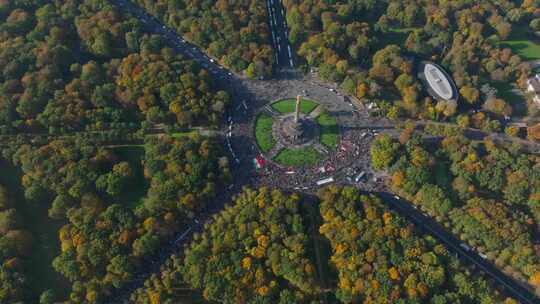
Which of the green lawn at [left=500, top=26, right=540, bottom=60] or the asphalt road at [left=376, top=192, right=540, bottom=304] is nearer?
the asphalt road at [left=376, top=192, right=540, bottom=304]

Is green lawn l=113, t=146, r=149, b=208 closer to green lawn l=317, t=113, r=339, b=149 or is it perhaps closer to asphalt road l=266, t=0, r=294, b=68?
green lawn l=317, t=113, r=339, b=149

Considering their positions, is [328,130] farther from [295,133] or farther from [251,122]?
[251,122]

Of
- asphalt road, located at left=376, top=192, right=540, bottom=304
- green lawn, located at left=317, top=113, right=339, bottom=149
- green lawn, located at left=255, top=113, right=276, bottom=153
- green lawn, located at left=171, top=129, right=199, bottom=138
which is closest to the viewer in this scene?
asphalt road, located at left=376, top=192, right=540, bottom=304

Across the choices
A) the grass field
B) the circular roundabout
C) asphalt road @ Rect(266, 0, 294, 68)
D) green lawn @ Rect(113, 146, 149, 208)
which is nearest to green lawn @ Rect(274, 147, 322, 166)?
the circular roundabout

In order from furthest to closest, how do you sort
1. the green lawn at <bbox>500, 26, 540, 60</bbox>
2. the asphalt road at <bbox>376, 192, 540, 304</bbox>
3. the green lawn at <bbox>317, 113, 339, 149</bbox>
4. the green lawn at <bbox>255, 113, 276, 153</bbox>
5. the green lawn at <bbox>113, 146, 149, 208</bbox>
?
the green lawn at <bbox>500, 26, 540, 60</bbox> < the green lawn at <bbox>317, 113, 339, 149</bbox> < the green lawn at <bbox>255, 113, 276, 153</bbox> < the green lawn at <bbox>113, 146, 149, 208</bbox> < the asphalt road at <bbox>376, 192, 540, 304</bbox>

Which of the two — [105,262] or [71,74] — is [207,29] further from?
[105,262]

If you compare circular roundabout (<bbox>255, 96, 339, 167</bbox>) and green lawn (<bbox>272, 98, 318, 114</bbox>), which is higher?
green lawn (<bbox>272, 98, 318, 114</bbox>)

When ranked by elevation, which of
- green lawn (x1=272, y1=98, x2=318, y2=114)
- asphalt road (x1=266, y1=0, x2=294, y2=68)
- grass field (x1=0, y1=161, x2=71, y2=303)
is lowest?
grass field (x1=0, y1=161, x2=71, y2=303)

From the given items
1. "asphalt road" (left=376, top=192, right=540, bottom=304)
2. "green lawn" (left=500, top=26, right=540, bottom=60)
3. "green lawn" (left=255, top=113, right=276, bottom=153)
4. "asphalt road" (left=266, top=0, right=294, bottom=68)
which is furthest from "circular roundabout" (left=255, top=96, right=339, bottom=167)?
"green lawn" (left=500, top=26, right=540, bottom=60)

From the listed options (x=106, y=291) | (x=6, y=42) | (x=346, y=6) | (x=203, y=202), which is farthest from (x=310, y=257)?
(x=6, y=42)
